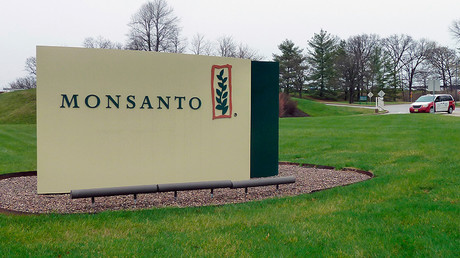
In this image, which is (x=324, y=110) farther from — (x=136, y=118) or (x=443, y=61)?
(x=136, y=118)

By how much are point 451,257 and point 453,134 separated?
11.6 metres

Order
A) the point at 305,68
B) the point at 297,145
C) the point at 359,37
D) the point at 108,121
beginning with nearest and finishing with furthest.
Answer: the point at 108,121 < the point at 297,145 < the point at 305,68 < the point at 359,37

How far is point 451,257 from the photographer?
4.40 meters

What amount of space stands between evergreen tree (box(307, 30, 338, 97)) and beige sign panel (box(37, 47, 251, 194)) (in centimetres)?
7066

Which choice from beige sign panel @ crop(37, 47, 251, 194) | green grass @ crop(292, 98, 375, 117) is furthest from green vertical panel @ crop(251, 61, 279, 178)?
green grass @ crop(292, 98, 375, 117)

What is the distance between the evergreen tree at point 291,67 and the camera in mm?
74019

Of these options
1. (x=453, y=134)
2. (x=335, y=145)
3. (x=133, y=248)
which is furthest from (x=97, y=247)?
(x=453, y=134)

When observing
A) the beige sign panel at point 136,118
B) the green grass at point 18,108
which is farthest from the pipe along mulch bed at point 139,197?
the green grass at point 18,108

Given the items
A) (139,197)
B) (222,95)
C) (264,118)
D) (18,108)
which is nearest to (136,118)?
(139,197)

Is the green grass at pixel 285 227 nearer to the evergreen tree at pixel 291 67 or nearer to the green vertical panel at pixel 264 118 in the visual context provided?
the green vertical panel at pixel 264 118

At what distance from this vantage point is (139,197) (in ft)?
26.4

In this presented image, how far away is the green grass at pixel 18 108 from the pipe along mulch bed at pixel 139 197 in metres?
34.4

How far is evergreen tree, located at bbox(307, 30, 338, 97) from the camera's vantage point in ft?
255

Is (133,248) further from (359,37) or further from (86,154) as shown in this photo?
(359,37)
